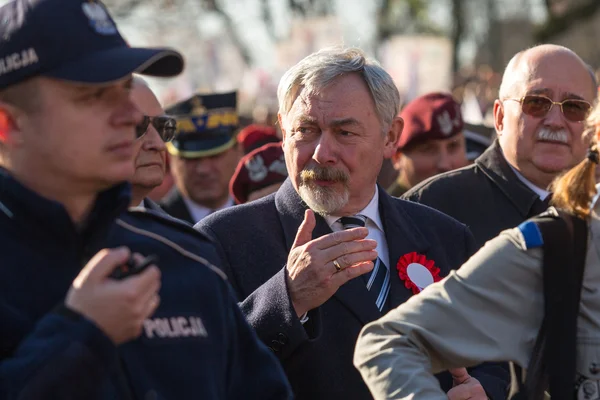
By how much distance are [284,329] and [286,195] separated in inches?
30.0

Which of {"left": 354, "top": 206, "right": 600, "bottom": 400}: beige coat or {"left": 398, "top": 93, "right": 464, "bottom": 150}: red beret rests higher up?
{"left": 354, "top": 206, "right": 600, "bottom": 400}: beige coat

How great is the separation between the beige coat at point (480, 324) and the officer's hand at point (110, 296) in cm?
97

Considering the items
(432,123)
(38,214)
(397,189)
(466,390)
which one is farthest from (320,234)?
(432,123)

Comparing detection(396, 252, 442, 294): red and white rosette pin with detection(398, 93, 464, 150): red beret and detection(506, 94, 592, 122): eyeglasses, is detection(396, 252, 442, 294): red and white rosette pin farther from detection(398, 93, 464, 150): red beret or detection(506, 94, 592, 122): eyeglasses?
detection(398, 93, 464, 150): red beret

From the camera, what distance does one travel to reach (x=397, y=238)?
4.84 m

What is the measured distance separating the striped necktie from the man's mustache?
0.17 meters

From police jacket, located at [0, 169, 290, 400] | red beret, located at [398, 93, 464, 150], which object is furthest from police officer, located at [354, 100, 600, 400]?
red beret, located at [398, 93, 464, 150]

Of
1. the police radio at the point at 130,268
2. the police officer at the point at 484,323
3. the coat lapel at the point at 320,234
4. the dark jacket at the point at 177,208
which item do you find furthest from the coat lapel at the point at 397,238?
the dark jacket at the point at 177,208

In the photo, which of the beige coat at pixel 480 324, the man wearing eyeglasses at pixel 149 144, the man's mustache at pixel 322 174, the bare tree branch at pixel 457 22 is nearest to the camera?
the beige coat at pixel 480 324

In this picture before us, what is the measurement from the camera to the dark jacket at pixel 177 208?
8219 mm

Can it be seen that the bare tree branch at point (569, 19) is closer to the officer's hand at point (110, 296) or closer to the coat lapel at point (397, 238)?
the coat lapel at point (397, 238)

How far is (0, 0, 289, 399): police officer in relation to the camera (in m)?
2.79

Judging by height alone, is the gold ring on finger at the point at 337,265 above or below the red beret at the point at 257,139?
above

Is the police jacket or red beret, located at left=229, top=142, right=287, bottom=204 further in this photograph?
red beret, located at left=229, top=142, right=287, bottom=204
